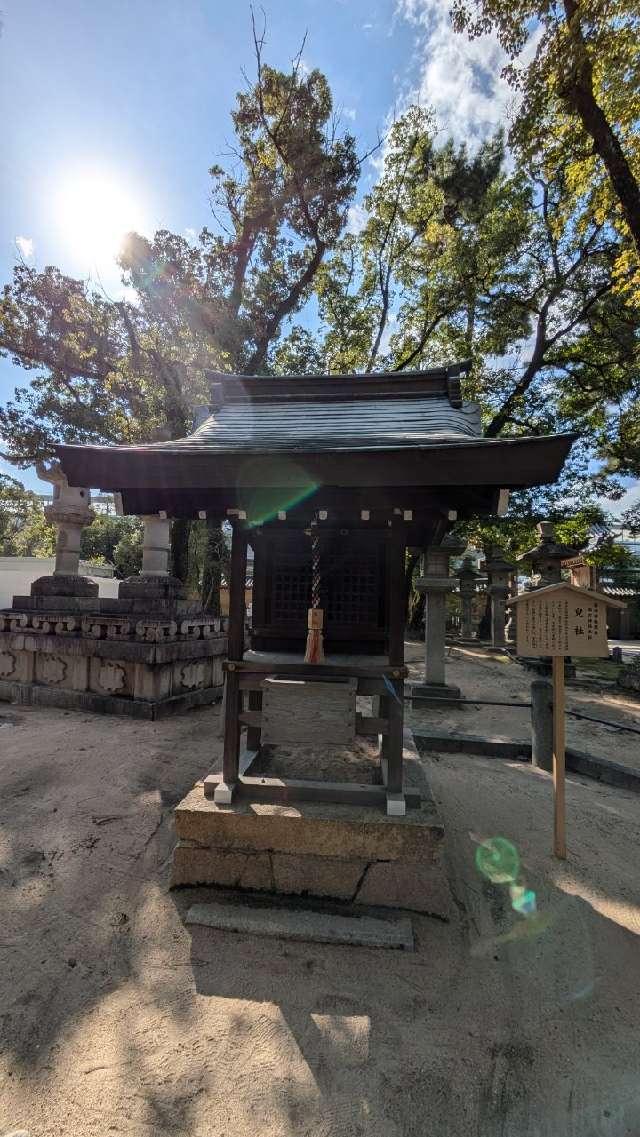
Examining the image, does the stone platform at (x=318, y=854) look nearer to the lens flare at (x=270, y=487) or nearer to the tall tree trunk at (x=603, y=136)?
the lens flare at (x=270, y=487)

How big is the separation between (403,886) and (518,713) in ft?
18.9

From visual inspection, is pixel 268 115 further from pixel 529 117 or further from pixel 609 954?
pixel 609 954

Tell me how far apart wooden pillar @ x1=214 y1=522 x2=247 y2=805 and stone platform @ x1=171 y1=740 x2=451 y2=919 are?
0.35 metres

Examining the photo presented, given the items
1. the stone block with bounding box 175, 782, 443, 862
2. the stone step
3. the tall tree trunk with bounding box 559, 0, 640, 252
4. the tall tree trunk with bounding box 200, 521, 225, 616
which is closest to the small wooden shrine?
the stone block with bounding box 175, 782, 443, 862

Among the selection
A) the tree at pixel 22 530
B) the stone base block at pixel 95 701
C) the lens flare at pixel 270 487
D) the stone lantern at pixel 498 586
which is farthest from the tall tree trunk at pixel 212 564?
the tree at pixel 22 530

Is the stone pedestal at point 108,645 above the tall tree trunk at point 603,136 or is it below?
below

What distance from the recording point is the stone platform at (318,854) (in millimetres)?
2949

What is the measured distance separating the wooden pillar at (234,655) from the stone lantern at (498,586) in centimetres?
1241

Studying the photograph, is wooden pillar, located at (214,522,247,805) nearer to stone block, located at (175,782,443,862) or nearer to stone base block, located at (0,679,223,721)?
stone block, located at (175,782,443,862)

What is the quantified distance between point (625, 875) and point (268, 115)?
1803cm

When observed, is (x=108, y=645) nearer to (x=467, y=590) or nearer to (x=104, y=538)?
(x=467, y=590)

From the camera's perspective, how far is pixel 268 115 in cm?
1223

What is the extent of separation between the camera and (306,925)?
9.01 ft

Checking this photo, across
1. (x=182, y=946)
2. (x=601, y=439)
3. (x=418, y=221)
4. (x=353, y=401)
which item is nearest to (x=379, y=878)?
(x=182, y=946)
